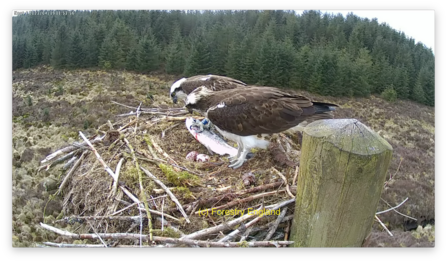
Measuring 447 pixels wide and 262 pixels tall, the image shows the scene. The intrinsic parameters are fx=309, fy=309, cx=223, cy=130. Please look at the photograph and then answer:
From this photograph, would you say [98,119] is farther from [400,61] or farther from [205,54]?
[400,61]

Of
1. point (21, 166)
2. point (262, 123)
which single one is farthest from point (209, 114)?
point (21, 166)

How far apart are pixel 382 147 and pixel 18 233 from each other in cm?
447

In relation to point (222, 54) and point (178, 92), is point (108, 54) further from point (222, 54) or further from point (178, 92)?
point (178, 92)

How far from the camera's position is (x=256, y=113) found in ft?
14.6

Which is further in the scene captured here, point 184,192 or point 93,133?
point 93,133

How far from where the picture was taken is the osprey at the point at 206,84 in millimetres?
6461

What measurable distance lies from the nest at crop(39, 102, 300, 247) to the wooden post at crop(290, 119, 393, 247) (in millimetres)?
446

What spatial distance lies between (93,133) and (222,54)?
1198 inches

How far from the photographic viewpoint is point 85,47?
29406mm

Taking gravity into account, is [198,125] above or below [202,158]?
above

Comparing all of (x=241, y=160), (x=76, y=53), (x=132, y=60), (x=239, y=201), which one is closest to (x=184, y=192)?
(x=239, y=201)

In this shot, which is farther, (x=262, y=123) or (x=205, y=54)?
(x=205, y=54)

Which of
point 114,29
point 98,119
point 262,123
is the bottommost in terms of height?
point 98,119

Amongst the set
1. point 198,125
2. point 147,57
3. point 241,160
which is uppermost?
point 147,57
